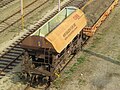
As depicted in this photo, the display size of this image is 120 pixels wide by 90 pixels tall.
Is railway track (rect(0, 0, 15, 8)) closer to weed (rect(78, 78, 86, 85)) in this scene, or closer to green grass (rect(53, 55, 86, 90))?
green grass (rect(53, 55, 86, 90))

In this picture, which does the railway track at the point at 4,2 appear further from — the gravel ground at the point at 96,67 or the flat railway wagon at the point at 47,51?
the flat railway wagon at the point at 47,51

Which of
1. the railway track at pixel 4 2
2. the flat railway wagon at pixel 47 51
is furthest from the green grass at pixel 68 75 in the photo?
the railway track at pixel 4 2

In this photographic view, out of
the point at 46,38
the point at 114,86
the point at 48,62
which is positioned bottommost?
the point at 114,86

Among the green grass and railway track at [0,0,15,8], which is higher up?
railway track at [0,0,15,8]

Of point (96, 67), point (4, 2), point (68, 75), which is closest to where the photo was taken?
point (68, 75)

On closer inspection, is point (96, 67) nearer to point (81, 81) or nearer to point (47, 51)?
point (81, 81)

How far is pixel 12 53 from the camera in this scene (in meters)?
23.3

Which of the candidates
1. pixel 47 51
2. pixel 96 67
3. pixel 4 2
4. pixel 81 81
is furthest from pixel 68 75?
pixel 4 2

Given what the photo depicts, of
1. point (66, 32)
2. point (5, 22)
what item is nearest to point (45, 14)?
point (5, 22)

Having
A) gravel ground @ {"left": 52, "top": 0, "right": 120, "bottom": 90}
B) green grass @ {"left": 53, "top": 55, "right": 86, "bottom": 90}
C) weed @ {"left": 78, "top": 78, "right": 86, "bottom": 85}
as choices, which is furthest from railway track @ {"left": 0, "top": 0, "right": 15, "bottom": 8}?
weed @ {"left": 78, "top": 78, "right": 86, "bottom": 85}

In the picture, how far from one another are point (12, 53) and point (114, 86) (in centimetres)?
820

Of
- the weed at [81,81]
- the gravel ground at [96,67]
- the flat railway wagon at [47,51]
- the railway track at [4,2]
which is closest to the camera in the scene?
the flat railway wagon at [47,51]

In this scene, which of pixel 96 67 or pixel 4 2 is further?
pixel 4 2

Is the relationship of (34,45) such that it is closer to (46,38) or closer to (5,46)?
(46,38)
